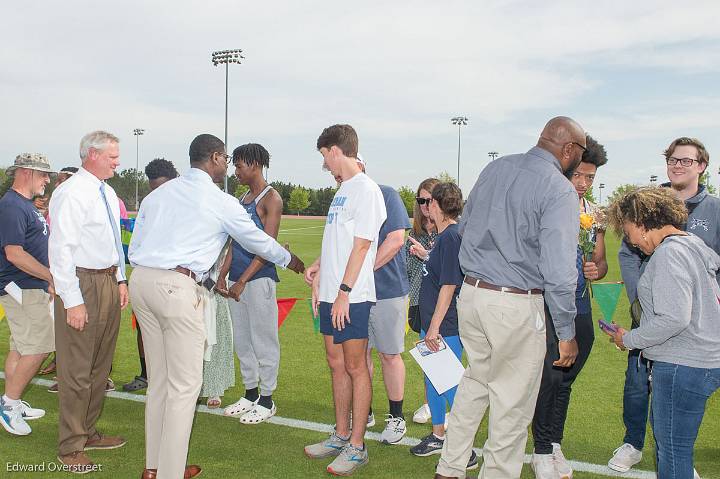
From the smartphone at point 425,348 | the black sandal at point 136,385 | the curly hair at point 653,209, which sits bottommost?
the black sandal at point 136,385

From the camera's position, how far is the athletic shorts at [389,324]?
16.9ft

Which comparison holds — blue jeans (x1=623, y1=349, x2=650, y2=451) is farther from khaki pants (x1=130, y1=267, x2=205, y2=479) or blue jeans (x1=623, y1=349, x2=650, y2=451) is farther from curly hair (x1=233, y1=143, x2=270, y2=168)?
curly hair (x1=233, y1=143, x2=270, y2=168)

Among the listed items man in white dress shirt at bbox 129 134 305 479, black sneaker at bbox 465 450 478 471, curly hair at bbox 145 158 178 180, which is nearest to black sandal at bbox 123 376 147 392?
curly hair at bbox 145 158 178 180

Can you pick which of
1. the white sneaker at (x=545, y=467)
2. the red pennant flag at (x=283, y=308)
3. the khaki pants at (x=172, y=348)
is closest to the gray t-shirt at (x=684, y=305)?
the white sneaker at (x=545, y=467)

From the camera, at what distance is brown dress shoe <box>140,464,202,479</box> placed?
13.6ft

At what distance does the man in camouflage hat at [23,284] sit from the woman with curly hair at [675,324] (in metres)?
4.45

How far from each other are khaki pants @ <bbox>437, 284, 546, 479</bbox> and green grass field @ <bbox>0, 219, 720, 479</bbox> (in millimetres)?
863

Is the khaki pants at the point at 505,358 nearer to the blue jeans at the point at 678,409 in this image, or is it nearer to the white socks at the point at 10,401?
the blue jeans at the point at 678,409

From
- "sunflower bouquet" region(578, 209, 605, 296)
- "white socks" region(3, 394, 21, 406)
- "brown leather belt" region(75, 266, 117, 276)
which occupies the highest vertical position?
"sunflower bouquet" region(578, 209, 605, 296)

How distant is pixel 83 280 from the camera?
15.0 feet

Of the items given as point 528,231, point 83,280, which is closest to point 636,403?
point 528,231

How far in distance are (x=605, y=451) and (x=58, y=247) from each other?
4238 mm

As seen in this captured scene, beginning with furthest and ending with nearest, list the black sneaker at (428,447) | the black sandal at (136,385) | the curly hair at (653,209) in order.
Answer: the black sandal at (136,385), the black sneaker at (428,447), the curly hair at (653,209)

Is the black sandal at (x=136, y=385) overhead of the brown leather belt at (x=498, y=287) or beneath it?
beneath
